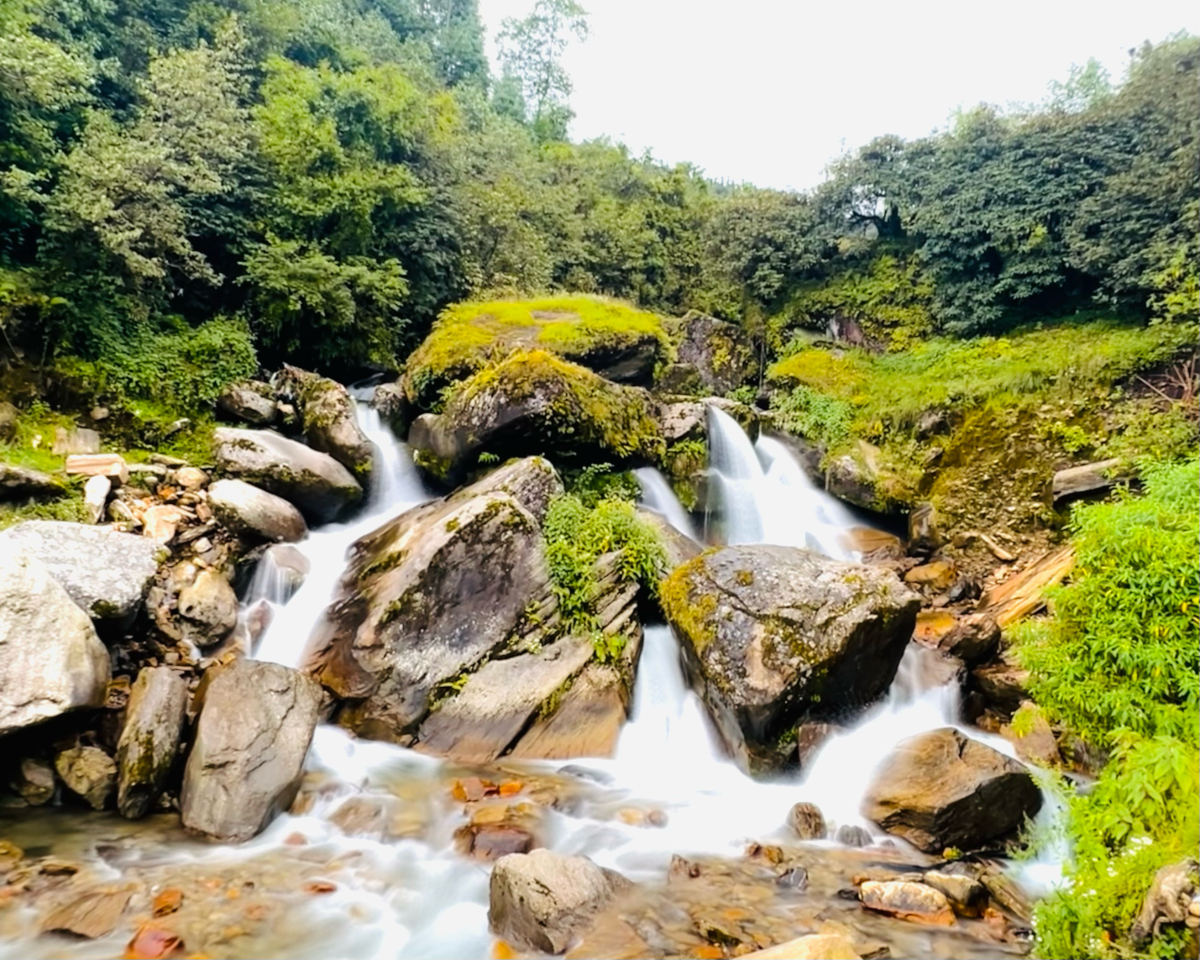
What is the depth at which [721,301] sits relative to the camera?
66.7 feet

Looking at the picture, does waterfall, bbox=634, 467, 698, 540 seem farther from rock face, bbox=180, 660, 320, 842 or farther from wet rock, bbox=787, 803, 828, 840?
rock face, bbox=180, 660, 320, 842

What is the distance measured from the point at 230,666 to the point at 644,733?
421cm

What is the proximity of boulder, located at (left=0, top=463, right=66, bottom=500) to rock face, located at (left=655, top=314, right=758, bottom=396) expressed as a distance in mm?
11874

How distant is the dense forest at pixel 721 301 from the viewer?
4512 mm

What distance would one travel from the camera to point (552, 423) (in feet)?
33.5

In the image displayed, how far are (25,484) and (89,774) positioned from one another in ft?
13.0

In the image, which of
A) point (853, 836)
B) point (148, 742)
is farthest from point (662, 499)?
point (148, 742)

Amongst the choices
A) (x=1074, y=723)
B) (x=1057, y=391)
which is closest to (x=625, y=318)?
(x=1057, y=391)

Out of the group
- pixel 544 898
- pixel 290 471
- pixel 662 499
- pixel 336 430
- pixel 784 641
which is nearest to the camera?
pixel 544 898

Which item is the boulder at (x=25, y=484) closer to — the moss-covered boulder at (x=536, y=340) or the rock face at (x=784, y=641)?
the moss-covered boulder at (x=536, y=340)

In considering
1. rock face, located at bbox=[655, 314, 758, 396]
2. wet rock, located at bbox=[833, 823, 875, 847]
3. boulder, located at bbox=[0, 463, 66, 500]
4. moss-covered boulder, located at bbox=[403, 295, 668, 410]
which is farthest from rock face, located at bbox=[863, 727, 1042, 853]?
rock face, located at bbox=[655, 314, 758, 396]

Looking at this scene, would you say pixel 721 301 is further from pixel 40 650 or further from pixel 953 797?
pixel 40 650

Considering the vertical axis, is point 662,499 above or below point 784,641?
above

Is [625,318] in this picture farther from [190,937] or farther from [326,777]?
[190,937]
